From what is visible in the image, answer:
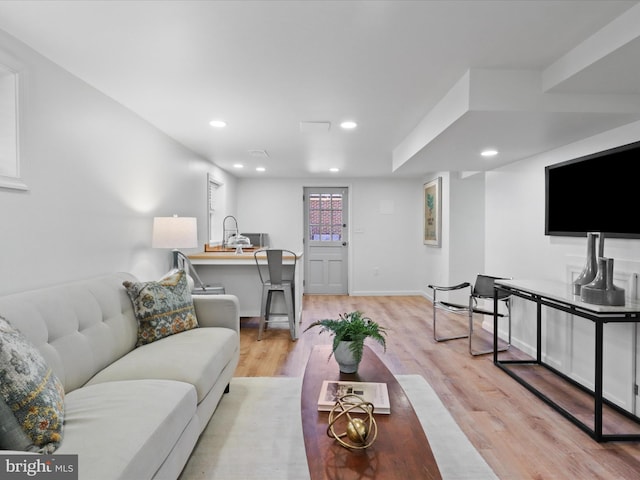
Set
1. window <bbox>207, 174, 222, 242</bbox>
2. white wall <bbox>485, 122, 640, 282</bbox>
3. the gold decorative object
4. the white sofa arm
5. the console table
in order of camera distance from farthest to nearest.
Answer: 1. window <bbox>207, 174, 222, 242</bbox>
2. the white sofa arm
3. white wall <bbox>485, 122, 640, 282</bbox>
4. the console table
5. the gold decorative object

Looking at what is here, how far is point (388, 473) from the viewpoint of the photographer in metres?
1.21

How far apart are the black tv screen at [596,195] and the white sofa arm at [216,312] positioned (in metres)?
2.75

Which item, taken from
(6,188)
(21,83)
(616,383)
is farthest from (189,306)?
(616,383)

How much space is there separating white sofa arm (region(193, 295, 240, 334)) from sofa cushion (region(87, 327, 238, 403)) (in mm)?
230

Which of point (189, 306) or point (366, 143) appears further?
point (366, 143)

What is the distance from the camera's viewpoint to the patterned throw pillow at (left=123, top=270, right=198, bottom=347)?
2420mm

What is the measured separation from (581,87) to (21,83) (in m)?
3.20

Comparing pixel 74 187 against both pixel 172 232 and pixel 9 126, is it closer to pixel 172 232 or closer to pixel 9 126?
pixel 9 126

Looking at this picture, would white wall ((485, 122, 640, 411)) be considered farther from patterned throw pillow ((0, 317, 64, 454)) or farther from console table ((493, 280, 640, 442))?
patterned throw pillow ((0, 317, 64, 454))

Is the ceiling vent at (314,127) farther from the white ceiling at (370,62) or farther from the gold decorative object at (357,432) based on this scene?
the gold decorative object at (357,432)

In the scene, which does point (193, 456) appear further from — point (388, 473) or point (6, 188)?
point (6, 188)

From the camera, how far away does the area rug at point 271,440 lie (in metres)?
1.87

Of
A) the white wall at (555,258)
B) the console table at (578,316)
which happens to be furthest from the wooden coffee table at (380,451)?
the white wall at (555,258)

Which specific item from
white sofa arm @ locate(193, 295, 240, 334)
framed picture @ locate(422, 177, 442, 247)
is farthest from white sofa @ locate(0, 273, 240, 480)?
framed picture @ locate(422, 177, 442, 247)
